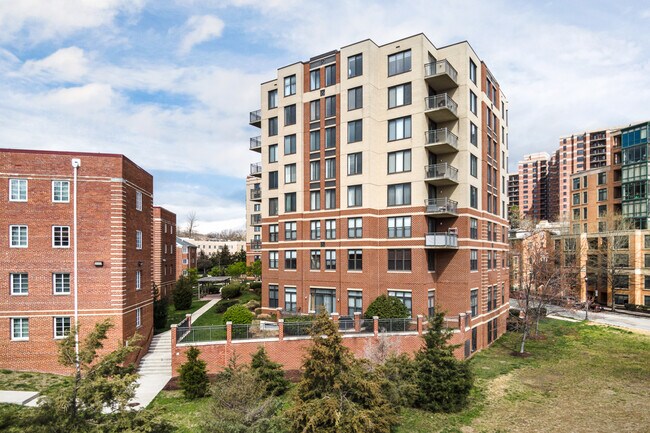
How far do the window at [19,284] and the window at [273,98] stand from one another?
2376 centimetres

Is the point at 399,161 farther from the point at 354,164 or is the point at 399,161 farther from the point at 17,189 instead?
the point at 17,189

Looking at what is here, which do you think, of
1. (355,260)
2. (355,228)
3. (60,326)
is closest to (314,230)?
(355,228)

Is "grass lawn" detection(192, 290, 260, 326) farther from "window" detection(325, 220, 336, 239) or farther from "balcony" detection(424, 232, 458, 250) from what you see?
"balcony" detection(424, 232, 458, 250)

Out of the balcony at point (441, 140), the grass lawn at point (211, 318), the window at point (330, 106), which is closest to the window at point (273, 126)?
the window at point (330, 106)

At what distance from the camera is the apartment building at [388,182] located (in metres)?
30.4

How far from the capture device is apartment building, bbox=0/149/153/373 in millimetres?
22406

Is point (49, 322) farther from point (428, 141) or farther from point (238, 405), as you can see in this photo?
point (428, 141)

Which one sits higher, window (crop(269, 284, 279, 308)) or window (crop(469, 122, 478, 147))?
window (crop(469, 122, 478, 147))

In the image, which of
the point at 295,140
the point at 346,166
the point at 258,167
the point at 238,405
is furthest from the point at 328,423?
the point at 258,167

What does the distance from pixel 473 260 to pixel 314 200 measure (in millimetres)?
13945

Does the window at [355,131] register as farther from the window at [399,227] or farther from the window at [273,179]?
the window at [273,179]

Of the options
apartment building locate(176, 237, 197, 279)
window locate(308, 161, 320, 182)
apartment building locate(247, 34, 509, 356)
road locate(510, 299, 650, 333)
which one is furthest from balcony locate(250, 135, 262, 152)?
apartment building locate(176, 237, 197, 279)

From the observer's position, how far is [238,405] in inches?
494

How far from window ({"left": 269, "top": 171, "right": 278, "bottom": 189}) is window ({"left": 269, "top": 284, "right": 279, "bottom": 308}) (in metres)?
9.21
